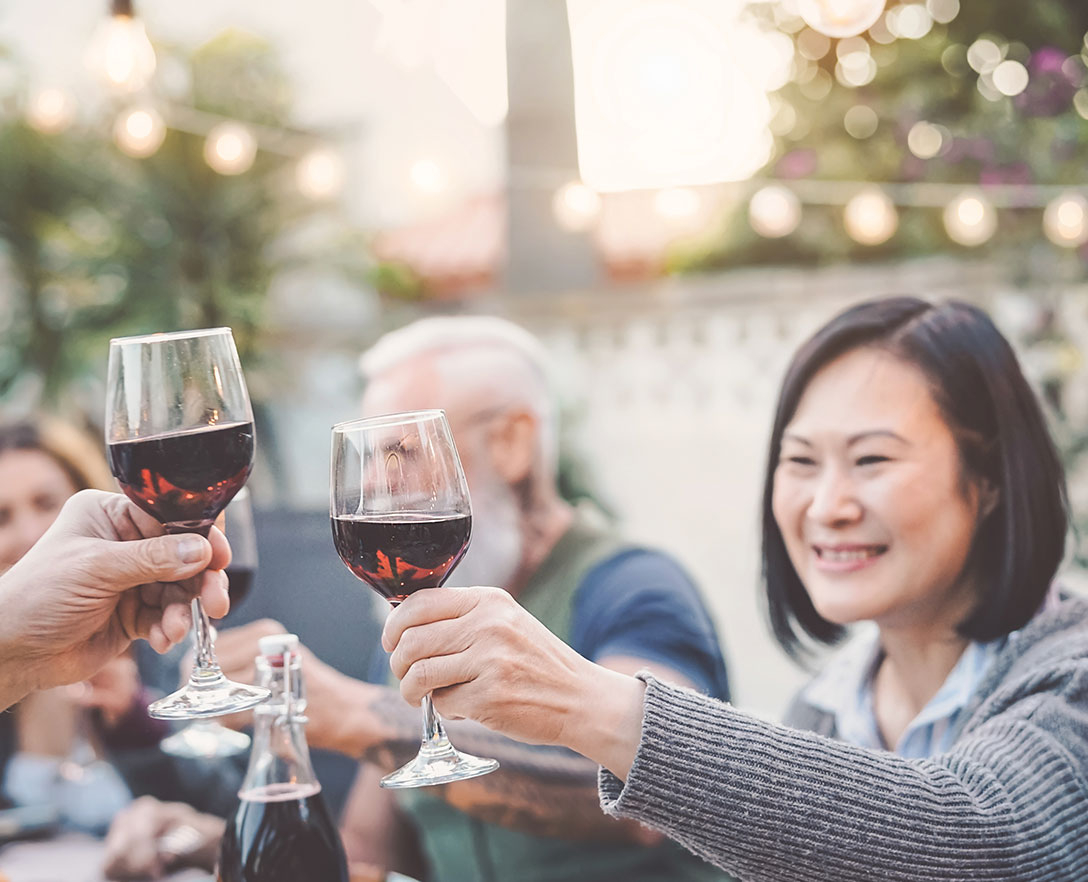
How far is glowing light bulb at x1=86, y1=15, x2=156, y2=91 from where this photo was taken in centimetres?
276

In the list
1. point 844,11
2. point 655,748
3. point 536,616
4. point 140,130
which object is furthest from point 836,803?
point 140,130

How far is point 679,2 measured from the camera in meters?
4.82

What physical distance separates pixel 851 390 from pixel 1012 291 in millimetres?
3292

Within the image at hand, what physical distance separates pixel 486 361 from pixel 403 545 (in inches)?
57.6

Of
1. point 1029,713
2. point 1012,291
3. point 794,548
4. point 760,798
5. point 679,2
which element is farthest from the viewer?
point 679,2

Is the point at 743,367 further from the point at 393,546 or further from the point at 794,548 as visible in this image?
the point at 393,546

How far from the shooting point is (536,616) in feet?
6.11

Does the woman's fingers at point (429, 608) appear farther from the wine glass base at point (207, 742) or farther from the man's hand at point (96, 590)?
the wine glass base at point (207, 742)

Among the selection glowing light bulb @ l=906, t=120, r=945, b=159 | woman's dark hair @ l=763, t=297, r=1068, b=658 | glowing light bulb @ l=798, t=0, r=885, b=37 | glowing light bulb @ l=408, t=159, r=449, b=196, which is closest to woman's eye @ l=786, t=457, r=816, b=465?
woman's dark hair @ l=763, t=297, r=1068, b=658

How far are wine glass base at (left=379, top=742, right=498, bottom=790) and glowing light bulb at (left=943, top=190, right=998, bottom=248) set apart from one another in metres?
3.37

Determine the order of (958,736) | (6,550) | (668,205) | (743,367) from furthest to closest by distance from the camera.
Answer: (743,367)
(668,205)
(6,550)
(958,736)

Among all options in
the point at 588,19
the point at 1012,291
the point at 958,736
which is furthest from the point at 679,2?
the point at 958,736

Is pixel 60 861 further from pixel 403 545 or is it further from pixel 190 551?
pixel 403 545

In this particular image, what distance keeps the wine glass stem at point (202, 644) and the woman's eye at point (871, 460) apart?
0.77 m
